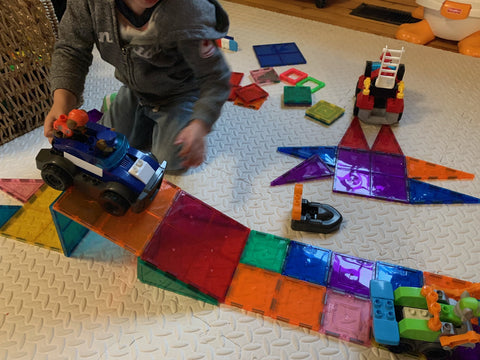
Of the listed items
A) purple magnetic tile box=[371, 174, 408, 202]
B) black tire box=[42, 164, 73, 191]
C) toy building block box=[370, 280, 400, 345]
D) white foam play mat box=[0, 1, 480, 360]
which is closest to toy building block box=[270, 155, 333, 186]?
white foam play mat box=[0, 1, 480, 360]

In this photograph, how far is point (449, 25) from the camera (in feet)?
4.89

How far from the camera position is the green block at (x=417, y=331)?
66 cm

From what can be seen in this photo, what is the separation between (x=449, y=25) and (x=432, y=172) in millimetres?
729

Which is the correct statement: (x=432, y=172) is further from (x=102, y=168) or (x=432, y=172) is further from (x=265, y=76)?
(x=102, y=168)

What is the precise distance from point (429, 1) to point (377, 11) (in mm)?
302

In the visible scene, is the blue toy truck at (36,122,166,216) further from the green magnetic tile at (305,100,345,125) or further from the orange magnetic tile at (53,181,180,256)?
the green magnetic tile at (305,100,345,125)

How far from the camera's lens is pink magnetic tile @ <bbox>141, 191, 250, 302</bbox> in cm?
78

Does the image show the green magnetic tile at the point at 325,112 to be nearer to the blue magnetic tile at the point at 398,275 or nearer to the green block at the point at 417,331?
the blue magnetic tile at the point at 398,275

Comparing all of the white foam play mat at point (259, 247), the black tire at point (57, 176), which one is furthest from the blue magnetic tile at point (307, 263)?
the black tire at point (57, 176)

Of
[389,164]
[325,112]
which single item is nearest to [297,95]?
[325,112]

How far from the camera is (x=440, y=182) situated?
1029 millimetres

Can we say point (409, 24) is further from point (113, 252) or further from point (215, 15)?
point (113, 252)

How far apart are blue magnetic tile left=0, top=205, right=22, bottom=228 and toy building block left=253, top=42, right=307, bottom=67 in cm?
85

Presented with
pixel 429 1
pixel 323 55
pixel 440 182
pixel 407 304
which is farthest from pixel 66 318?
pixel 429 1
